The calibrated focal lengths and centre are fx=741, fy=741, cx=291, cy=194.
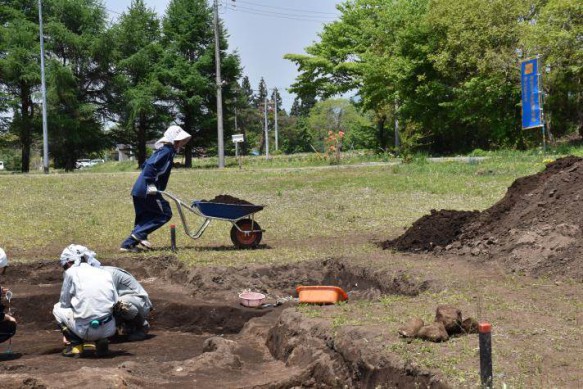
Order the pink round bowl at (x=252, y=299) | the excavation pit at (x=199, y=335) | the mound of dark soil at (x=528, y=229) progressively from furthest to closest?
the pink round bowl at (x=252, y=299) < the mound of dark soil at (x=528, y=229) < the excavation pit at (x=199, y=335)

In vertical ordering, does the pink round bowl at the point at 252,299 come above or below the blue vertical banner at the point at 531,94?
below

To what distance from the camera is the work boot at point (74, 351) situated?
8.28 m

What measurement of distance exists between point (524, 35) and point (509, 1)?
323 centimetres

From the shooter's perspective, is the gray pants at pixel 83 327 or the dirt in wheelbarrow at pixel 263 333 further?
the gray pants at pixel 83 327

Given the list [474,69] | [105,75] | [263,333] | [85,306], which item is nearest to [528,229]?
[263,333]

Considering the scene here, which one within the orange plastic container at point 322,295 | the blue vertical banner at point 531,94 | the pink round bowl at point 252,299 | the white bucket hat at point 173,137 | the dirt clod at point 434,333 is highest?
the blue vertical banner at point 531,94

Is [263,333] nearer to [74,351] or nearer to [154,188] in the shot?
[74,351]

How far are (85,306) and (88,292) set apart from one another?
16cm

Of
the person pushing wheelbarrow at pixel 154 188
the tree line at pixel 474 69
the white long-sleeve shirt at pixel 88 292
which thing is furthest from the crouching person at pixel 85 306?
the tree line at pixel 474 69

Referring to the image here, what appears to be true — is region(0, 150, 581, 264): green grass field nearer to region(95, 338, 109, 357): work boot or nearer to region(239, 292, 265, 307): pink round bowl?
region(239, 292, 265, 307): pink round bowl

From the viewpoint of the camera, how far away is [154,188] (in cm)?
1338

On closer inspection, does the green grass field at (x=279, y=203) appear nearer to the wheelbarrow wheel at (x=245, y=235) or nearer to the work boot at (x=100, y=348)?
the wheelbarrow wheel at (x=245, y=235)

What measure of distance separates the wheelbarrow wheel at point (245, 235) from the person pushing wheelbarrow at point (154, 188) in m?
1.40

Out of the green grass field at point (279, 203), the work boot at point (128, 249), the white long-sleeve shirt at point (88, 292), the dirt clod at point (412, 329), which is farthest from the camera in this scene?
the green grass field at point (279, 203)
